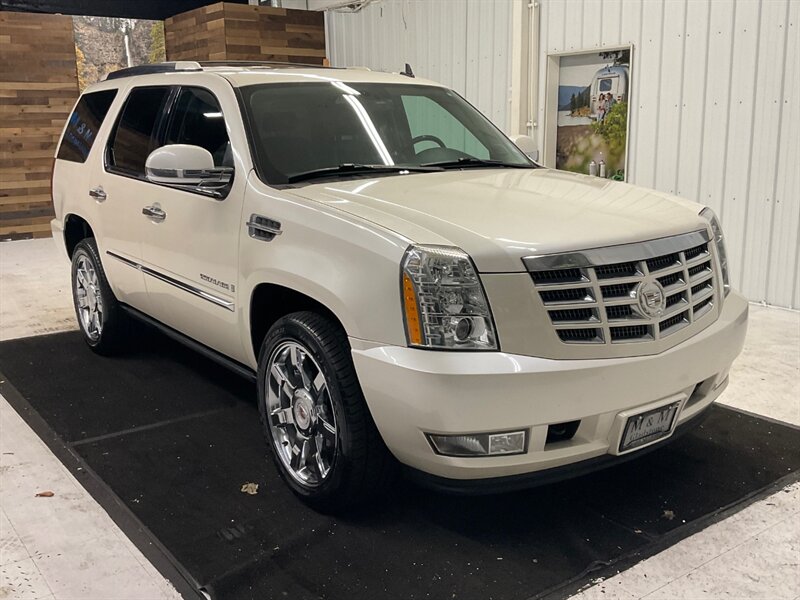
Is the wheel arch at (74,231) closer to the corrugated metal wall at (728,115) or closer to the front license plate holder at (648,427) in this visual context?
the front license plate holder at (648,427)

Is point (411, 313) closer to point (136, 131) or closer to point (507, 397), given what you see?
point (507, 397)

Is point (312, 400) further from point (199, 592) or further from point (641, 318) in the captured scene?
point (641, 318)

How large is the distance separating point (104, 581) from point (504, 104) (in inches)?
261

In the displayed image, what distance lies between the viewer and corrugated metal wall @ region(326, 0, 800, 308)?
5.96 metres

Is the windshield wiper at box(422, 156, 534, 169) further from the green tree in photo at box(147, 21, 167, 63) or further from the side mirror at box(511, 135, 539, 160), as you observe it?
the green tree in photo at box(147, 21, 167, 63)

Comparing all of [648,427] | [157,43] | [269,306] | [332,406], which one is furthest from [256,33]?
[648,427]

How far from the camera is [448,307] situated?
243 cm

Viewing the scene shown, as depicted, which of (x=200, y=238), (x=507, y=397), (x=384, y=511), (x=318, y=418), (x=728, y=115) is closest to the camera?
(x=507, y=397)

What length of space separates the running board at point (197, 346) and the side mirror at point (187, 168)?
2.46 feet

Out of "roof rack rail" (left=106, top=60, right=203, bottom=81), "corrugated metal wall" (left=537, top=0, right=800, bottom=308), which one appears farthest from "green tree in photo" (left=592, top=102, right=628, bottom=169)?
"roof rack rail" (left=106, top=60, right=203, bottom=81)

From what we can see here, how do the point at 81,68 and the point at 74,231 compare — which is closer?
the point at 74,231

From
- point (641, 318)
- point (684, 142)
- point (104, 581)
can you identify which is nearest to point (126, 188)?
point (104, 581)

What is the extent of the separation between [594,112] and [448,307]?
5.49 meters

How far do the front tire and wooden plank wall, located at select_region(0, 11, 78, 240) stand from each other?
8661 millimetres
